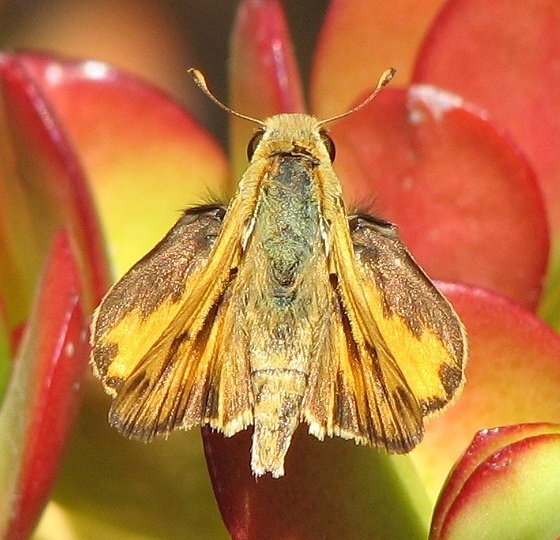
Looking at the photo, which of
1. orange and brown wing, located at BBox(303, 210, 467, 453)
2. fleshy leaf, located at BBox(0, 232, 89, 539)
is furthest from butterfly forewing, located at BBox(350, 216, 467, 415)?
fleshy leaf, located at BBox(0, 232, 89, 539)

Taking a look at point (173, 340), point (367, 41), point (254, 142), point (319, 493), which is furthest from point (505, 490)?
point (367, 41)

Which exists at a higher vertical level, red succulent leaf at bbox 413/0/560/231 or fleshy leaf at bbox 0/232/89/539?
red succulent leaf at bbox 413/0/560/231

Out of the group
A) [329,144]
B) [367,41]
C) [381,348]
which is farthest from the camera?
[367,41]

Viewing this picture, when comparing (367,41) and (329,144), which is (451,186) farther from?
(367,41)

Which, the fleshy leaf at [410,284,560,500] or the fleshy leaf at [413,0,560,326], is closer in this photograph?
the fleshy leaf at [410,284,560,500]

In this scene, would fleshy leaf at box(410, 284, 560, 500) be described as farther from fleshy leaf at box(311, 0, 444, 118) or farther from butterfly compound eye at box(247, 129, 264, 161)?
fleshy leaf at box(311, 0, 444, 118)

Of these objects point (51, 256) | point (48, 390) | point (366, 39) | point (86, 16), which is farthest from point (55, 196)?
point (86, 16)

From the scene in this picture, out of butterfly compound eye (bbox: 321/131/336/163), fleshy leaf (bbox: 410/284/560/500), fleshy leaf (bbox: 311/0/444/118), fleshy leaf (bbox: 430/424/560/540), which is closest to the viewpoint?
fleshy leaf (bbox: 430/424/560/540)
